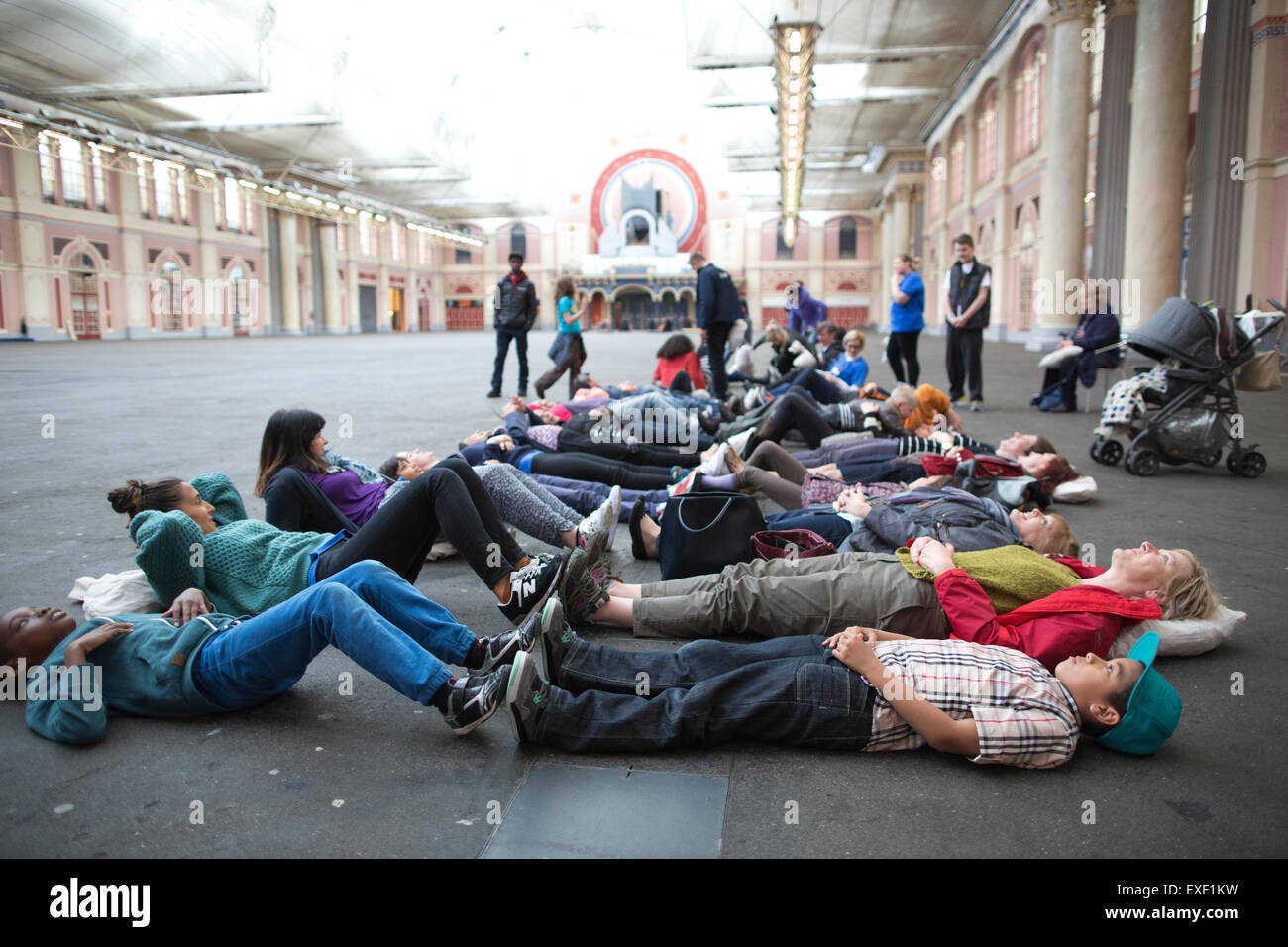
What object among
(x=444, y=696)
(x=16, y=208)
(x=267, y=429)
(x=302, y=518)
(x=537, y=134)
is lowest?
(x=444, y=696)

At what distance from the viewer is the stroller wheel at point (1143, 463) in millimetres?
6109

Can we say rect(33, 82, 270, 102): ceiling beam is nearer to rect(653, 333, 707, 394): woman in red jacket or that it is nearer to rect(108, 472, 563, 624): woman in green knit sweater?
rect(653, 333, 707, 394): woman in red jacket

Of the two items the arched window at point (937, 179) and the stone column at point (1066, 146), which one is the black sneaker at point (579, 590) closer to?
the stone column at point (1066, 146)

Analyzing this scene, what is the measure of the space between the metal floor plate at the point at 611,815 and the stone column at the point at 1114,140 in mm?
16162

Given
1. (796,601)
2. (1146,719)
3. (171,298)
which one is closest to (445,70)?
(171,298)

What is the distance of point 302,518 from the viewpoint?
347 centimetres

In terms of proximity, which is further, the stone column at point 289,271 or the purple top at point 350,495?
the stone column at point 289,271

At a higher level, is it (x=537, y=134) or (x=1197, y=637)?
(x=537, y=134)

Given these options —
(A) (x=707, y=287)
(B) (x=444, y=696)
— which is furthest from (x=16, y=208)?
(B) (x=444, y=696)

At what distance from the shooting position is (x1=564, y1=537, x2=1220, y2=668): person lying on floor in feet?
8.43

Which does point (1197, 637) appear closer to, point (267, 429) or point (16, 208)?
point (267, 429)

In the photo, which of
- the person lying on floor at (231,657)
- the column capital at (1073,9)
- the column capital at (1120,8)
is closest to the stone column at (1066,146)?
the column capital at (1073,9)

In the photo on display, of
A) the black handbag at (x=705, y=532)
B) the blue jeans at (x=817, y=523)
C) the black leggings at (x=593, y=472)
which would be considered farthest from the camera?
the black leggings at (x=593, y=472)
